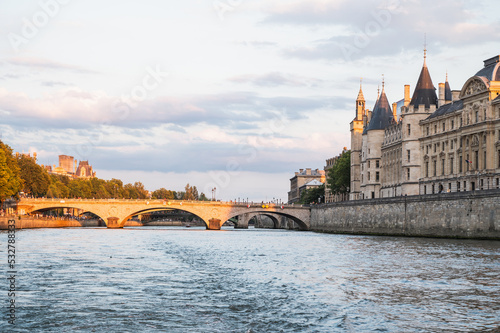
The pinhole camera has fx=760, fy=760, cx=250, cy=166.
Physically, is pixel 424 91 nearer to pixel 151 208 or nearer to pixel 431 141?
pixel 431 141

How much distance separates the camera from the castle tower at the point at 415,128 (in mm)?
93312

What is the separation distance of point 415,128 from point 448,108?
23.6 ft

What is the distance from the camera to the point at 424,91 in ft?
310

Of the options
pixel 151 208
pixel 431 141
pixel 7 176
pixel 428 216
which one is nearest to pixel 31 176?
pixel 151 208

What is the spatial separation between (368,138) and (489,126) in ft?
124

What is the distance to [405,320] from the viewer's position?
1947 centimetres

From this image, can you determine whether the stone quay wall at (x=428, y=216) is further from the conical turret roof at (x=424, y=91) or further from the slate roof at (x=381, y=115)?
the slate roof at (x=381, y=115)

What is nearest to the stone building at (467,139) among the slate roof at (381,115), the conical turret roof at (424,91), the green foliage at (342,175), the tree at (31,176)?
the conical turret roof at (424,91)

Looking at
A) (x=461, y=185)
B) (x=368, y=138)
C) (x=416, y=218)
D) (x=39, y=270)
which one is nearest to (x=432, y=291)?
(x=39, y=270)

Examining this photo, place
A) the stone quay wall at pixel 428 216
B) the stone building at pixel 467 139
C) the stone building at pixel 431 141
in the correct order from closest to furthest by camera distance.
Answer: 1. the stone quay wall at pixel 428 216
2. the stone building at pixel 467 139
3. the stone building at pixel 431 141

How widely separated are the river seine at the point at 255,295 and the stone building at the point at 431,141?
128 feet

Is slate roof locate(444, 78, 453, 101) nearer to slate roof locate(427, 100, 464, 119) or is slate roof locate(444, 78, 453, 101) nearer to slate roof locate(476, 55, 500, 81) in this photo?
slate roof locate(427, 100, 464, 119)

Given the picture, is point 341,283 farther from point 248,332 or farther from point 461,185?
point 461,185

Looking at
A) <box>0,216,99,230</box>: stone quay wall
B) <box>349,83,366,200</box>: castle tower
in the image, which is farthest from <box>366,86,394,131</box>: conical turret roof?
<box>0,216,99,230</box>: stone quay wall
